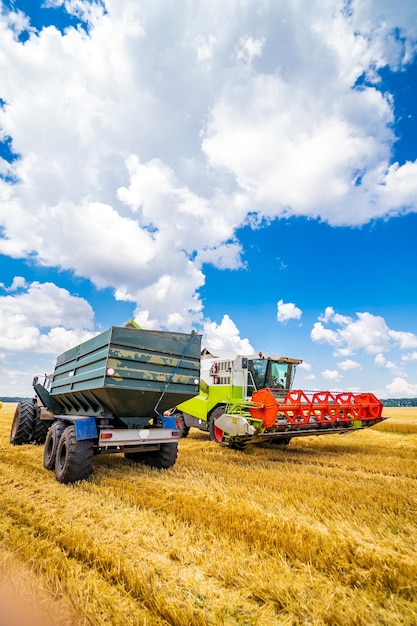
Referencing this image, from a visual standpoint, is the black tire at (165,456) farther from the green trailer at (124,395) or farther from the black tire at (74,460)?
the black tire at (74,460)

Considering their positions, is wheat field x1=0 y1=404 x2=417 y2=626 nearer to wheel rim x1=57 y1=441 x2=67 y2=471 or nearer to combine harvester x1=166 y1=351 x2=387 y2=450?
wheel rim x1=57 y1=441 x2=67 y2=471

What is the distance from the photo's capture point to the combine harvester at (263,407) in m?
7.16

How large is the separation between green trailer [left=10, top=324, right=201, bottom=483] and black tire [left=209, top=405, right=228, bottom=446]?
285cm

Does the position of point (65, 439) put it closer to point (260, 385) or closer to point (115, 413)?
point (115, 413)

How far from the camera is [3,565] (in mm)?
2506

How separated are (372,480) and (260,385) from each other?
4532mm

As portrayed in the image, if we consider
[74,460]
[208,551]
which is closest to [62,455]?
Result: [74,460]

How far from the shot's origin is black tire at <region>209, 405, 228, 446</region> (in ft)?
29.6

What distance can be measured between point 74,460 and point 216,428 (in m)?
4.79

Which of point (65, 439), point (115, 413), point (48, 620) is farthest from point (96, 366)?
point (48, 620)

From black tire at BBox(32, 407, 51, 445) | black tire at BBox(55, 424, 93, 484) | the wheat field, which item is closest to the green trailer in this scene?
black tire at BBox(55, 424, 93, 484)

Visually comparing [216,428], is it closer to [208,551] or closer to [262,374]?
[262,374]

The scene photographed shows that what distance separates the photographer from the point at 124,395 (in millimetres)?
5301

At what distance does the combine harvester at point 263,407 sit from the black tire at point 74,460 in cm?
174
